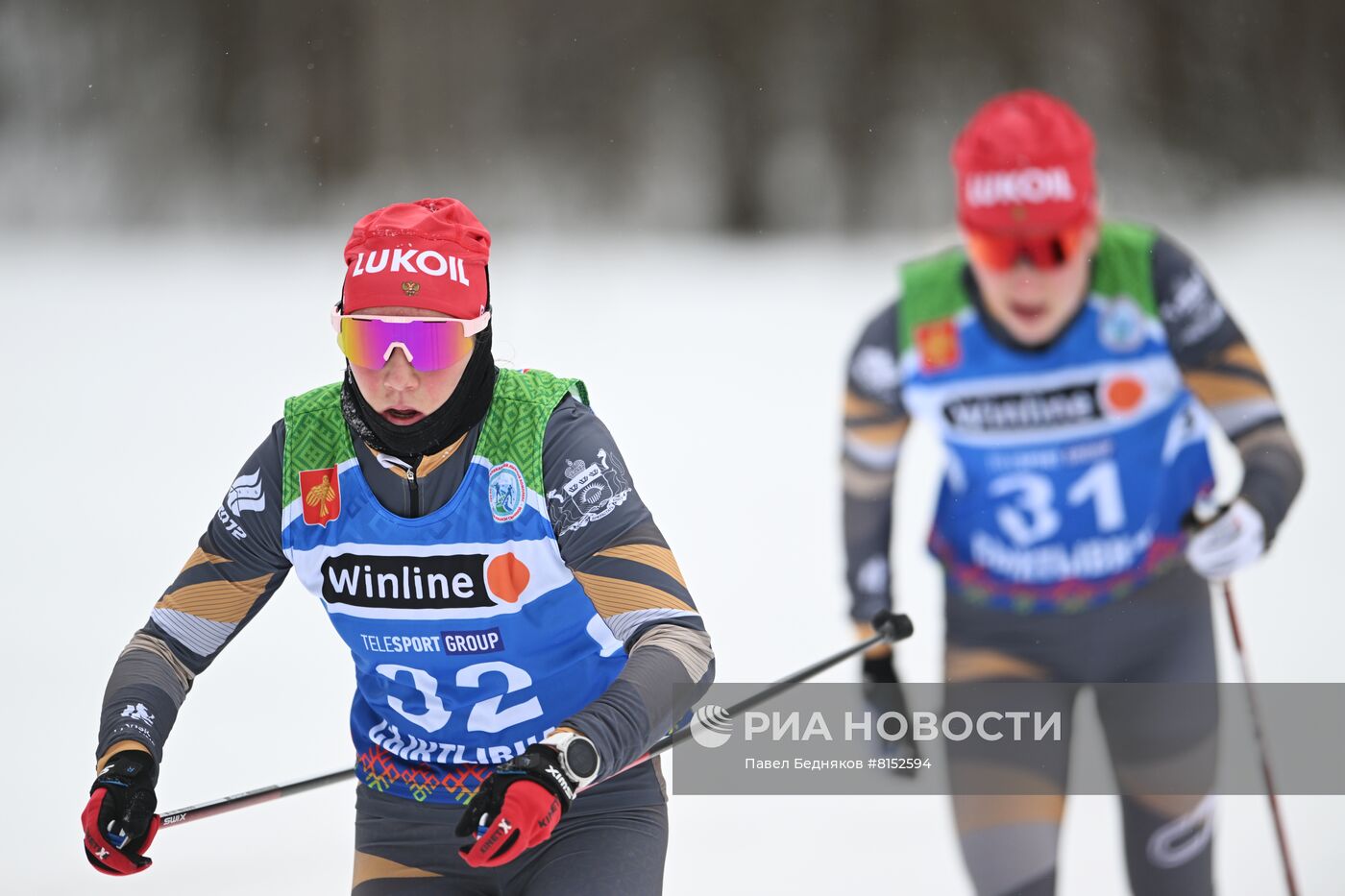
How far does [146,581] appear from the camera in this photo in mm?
3930

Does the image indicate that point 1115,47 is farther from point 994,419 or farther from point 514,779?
point 514,779

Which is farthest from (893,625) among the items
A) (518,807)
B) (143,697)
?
(143,697)

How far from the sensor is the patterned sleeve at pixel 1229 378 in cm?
263

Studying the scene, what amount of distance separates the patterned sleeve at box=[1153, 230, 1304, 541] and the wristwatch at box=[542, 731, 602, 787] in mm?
1446

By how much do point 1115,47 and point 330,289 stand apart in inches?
99.6

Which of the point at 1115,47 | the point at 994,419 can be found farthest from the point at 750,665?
the point at 1115,47

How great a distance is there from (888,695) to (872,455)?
1.68ft

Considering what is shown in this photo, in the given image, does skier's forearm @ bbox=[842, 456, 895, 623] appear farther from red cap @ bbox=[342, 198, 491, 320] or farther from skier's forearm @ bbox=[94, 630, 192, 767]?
skier's forearm @ bbox=[94, 630, 192, 767]

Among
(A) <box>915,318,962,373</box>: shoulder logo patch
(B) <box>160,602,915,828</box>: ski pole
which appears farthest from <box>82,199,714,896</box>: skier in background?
(A) <box>915,318,962,373</box>: shoulder logo patch

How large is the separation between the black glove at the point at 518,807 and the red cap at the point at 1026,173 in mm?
1493

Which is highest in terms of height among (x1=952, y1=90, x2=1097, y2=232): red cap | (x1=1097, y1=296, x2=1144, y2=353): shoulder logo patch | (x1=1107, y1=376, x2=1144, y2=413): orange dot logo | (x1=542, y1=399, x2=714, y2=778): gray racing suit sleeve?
(x1=952, y1=90, x2=1097, y2=232): red cap

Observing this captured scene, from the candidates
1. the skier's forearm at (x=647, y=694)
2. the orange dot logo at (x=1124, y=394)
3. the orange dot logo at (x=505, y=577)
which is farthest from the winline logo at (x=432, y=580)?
the orange dot logo at (x=1124, y=394)

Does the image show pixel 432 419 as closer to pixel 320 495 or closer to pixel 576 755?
pixel 320 495

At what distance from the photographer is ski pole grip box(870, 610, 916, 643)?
115 inches
